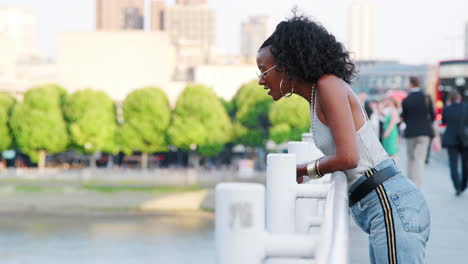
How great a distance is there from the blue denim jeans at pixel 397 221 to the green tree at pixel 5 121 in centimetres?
6708

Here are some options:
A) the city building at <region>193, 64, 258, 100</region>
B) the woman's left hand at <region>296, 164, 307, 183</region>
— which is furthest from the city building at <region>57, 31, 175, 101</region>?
the woman's left hand at <region>296, 164, 307, 183</region>

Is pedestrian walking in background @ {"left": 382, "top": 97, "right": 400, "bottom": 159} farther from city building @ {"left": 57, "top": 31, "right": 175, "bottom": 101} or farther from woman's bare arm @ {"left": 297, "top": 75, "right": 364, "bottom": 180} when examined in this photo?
city building @ {"left": 57, "top": 31, "right": 175, "bottom": 101}

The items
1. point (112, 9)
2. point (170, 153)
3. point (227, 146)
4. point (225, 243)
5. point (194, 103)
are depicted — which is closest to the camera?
point (225, 243)

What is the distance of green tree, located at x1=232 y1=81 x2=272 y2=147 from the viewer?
216ft

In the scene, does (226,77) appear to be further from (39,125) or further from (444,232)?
(444,232)

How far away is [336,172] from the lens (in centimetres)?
312

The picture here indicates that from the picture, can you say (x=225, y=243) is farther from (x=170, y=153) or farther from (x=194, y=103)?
(x=170, y=153)

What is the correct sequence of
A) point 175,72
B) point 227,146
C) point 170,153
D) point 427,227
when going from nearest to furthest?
point 427,227, point 227,146, point 170,153, point 175,72

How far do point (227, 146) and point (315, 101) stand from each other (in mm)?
68352

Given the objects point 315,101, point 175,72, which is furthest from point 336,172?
point 175,72

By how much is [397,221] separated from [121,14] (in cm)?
19334

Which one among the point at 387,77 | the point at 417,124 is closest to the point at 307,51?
the point at 417,124

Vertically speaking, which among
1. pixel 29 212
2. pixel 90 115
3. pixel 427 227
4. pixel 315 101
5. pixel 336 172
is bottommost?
pixel 29 212

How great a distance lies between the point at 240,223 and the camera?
1.88 meters
